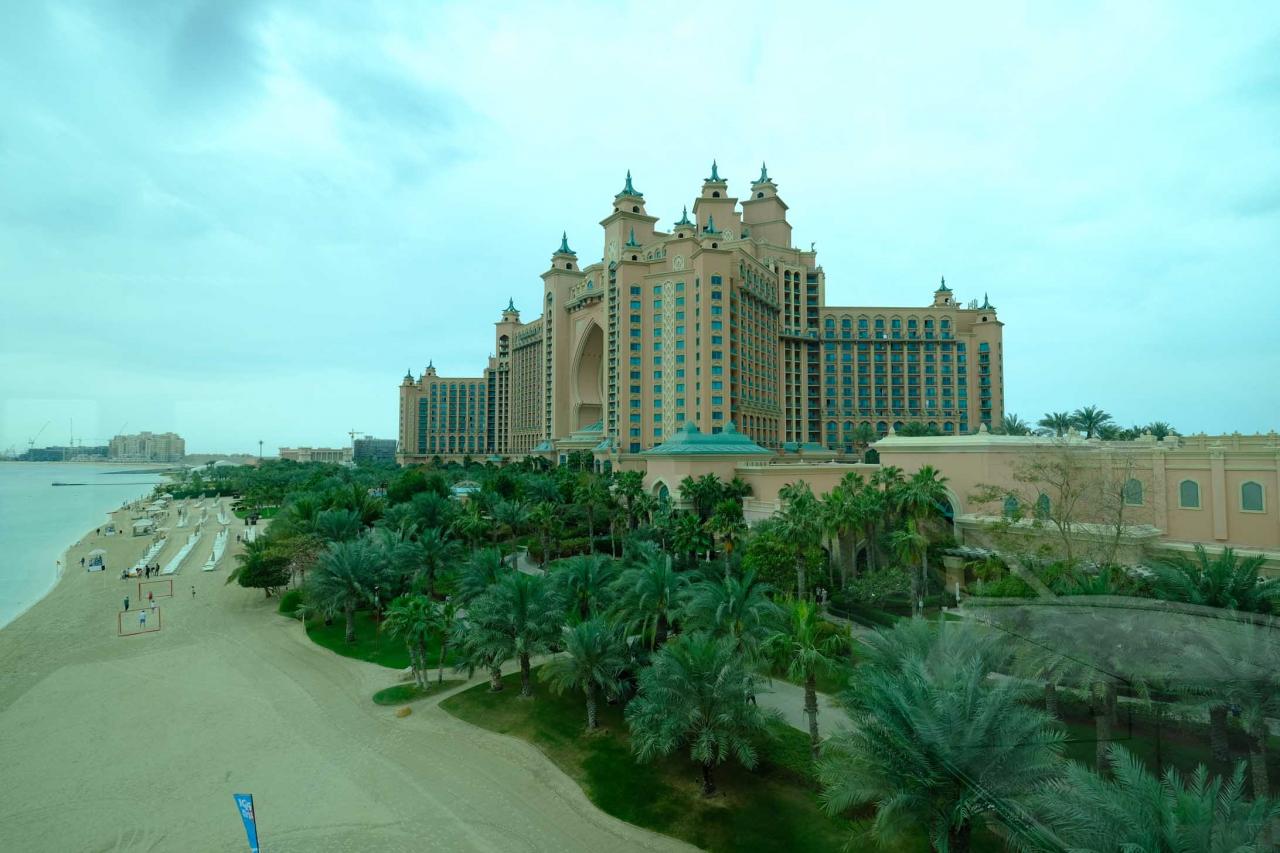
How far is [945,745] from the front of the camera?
10.7 m

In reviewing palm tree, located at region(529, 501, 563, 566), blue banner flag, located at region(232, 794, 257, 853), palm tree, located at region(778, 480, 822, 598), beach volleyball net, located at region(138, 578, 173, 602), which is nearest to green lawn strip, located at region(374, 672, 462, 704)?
blue banner flag, located at region(232, 794, 257, 853)

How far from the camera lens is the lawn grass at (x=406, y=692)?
2517 centimetres

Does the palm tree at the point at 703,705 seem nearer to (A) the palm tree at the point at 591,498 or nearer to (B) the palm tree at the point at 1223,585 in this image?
(B) the palm tree at the point at 1223,585

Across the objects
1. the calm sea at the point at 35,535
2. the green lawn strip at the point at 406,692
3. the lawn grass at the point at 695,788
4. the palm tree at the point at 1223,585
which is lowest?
the calm sea at the point at 35,535

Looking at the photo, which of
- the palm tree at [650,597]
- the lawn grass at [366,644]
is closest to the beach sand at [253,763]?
the lawn grass at [366,644]

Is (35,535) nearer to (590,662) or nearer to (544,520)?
(544,520)

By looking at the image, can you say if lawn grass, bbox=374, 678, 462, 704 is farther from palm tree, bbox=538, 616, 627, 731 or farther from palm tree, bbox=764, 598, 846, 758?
palm tree, bbox=764, 598, 846, 758

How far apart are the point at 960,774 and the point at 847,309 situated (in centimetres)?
9586

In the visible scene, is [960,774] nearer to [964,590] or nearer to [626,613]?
[626,613]

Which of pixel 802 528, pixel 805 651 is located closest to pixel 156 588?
pixel 802 528

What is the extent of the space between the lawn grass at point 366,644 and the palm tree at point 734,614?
14.4 meters

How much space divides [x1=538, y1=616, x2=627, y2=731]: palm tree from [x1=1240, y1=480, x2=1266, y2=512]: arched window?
29425mm

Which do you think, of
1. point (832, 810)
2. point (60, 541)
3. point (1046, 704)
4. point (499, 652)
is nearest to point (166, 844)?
point (499, 652)

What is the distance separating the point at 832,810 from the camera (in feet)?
42.3
